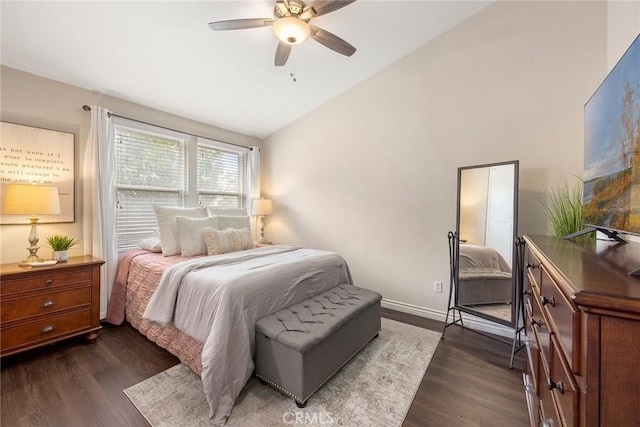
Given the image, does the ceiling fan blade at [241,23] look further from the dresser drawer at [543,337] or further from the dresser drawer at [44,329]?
the dresser drawer at [44,329]

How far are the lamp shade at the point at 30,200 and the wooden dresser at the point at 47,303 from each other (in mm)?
459

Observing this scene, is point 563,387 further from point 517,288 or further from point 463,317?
point 463,317

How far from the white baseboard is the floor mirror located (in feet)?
0.40

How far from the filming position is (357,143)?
3.50 metres

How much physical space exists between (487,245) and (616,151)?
4.88ft

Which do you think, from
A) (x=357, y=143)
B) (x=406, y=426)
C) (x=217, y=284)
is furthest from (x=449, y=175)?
(x=217, y=284)

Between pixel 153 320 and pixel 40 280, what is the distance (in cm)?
98

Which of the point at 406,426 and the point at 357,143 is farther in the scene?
the point at 357,143

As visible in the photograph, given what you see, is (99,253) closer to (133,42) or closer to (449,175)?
(133,42)

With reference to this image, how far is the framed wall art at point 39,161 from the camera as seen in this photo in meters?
2.28

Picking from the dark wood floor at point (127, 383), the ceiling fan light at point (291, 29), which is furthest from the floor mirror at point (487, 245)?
the ceiling fan light at point (291, 29)

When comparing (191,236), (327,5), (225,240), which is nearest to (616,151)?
(327,5)

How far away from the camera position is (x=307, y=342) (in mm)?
1622

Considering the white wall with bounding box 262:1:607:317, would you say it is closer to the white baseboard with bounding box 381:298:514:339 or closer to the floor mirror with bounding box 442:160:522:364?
the white baseboard with bounding box 381:298:514:339
